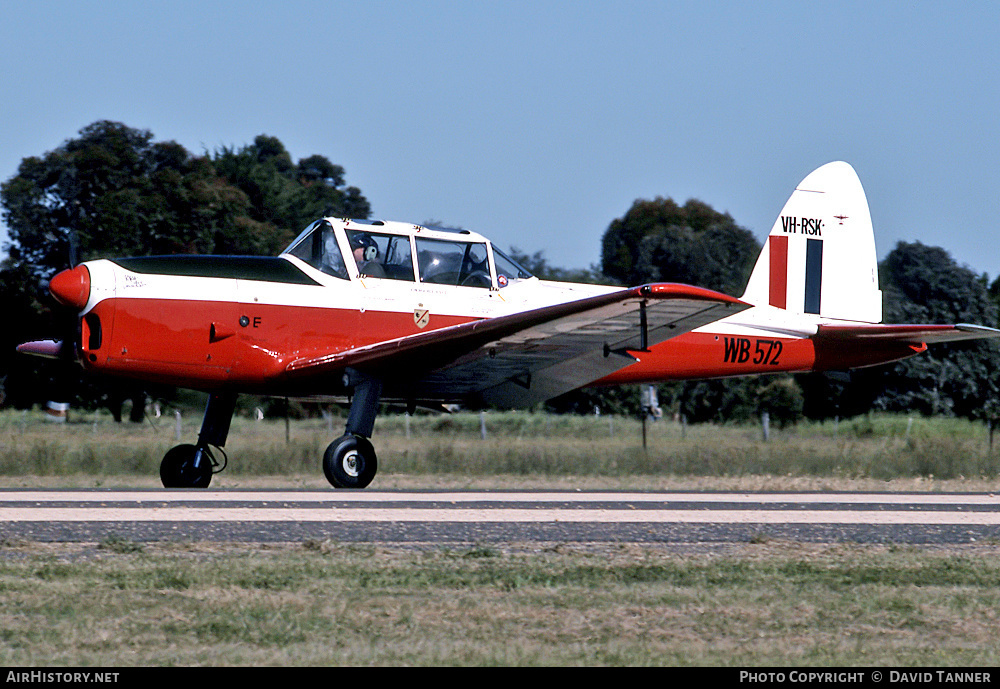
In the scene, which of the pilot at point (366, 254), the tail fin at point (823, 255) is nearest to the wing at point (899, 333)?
the tail fin at point (823, 255)

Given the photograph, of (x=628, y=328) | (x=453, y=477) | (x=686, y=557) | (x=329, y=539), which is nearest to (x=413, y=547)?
(x=329, y=539)

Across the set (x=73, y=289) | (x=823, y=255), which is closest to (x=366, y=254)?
(x=73, y=289)

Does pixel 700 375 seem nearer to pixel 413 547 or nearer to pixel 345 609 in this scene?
pixel 413 547

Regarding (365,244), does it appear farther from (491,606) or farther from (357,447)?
(491,606)

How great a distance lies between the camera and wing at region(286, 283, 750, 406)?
1023cm

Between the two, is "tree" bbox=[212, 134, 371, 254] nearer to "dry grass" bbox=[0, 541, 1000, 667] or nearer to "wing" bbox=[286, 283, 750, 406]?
"wing" bbox=[286, 283, 750, 406]

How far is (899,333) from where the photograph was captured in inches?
523

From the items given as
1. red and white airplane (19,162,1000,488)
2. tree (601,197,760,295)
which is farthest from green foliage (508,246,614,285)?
red and white airplane (19,162,1000,488)

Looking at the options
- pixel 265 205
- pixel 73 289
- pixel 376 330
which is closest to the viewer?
pixel 73 289

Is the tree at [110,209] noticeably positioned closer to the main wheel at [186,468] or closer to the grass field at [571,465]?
the grass field at [571,465]

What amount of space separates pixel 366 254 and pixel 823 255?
593cm

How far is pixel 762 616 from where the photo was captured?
17.3 ft

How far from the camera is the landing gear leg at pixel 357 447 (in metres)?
11.2
